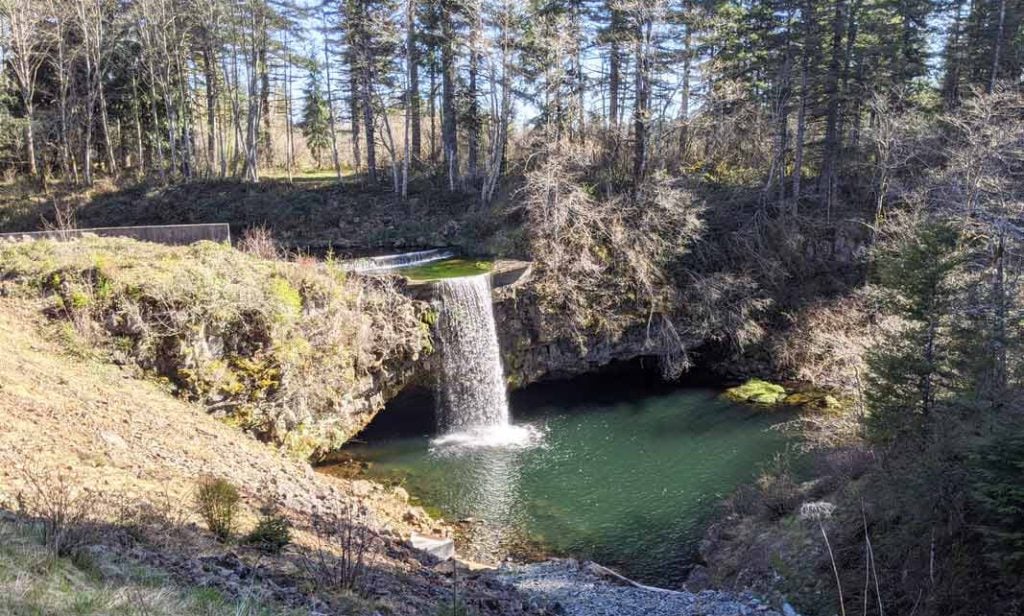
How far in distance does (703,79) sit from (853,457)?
61.2 feet

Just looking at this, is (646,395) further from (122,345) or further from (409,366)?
(122,345)

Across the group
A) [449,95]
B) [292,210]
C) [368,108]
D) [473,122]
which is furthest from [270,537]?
[368,108]

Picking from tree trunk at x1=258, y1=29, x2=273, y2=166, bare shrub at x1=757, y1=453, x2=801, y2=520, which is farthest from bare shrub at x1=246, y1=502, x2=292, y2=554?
tree trunk at x1=258, y1=29, x2=273, y2=166

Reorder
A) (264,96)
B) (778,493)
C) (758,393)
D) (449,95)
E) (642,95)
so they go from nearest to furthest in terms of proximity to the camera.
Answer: (778,493) → (758,393) → (642,95) → (449,95) → (264,96)

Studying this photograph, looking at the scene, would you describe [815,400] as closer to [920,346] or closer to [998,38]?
[920,346]

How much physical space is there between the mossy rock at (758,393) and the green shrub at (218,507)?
49.7 ft

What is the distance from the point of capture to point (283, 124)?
145 ft

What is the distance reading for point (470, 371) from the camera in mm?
15984

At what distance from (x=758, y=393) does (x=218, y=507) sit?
15.7 m

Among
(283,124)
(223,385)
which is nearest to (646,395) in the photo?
(223,385)

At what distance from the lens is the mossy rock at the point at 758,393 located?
17.6m

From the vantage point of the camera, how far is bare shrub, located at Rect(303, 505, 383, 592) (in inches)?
204

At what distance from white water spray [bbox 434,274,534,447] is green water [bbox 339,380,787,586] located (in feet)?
2.47

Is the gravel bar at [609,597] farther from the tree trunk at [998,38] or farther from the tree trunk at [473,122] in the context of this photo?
the tree trunk at [998,38]
